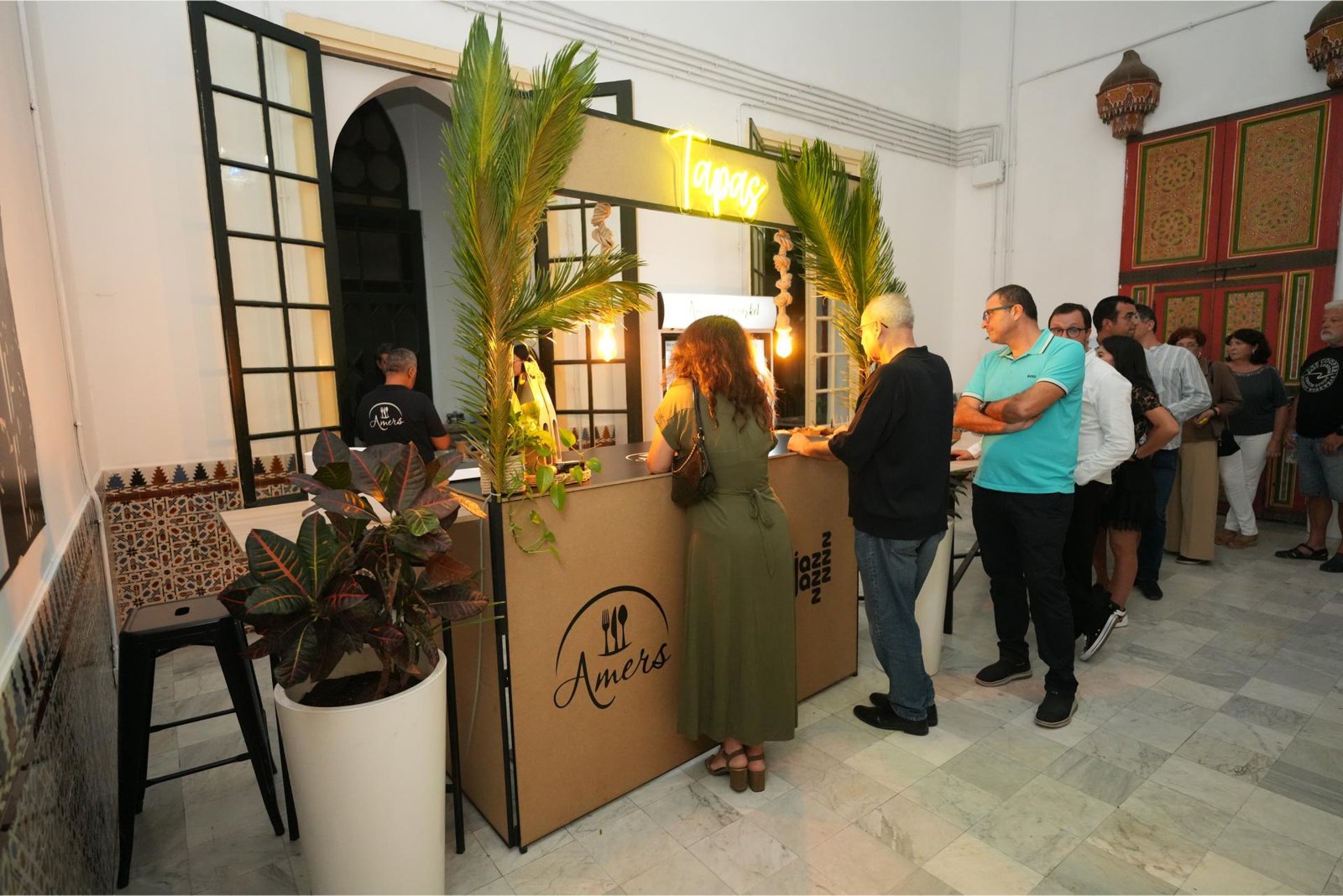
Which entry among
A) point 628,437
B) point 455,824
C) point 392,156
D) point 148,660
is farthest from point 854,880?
point 392,156

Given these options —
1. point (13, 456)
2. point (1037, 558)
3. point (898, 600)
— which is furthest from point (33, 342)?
point (1037, 558)

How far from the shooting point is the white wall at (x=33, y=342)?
4.99 ft

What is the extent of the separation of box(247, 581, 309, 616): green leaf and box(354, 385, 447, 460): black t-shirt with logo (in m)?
1.95

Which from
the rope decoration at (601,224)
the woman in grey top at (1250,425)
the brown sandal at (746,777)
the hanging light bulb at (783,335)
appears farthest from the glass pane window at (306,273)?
the woman in grey top at (1250,425)

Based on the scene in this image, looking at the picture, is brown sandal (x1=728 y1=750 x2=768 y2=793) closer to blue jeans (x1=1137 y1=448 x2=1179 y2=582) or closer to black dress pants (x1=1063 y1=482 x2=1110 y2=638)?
black dress pants (x1=1063 y1=482 x2=1110 y2=638)

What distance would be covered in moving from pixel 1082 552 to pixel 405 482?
3.13 metres

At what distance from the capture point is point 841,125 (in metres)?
6.31

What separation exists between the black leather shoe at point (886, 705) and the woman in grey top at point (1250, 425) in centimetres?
374

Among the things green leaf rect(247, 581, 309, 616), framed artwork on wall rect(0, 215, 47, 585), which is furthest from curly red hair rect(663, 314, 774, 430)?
framed artwork on wall rect(0, 215, 47, 585)

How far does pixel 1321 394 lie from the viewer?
455 cm

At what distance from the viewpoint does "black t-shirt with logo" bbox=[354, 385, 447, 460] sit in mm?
3482

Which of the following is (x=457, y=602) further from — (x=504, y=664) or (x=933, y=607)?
(x=933, y=607)

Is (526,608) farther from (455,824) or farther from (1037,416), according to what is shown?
(1037,416)

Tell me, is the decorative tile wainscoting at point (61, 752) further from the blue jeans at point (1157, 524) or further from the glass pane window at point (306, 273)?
the blue jeans at point (1157, 524)
